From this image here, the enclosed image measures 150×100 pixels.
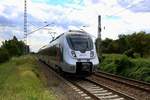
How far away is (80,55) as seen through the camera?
23.4m

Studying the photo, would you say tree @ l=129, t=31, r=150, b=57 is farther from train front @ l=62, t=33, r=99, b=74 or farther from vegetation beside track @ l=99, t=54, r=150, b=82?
train front @ l=62, t=33, r=99, b=74

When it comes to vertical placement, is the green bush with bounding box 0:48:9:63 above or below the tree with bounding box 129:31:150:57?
below

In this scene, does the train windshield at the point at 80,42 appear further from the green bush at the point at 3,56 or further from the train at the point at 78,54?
the green bush at the point at 3,56

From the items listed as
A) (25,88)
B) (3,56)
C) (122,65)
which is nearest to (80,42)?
(122,65)

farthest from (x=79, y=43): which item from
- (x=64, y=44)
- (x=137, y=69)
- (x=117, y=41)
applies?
(x=117, y=41)

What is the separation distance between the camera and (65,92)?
18438 mm

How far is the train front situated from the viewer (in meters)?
23.1

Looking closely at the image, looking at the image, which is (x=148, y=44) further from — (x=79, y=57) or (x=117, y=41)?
(x=79, y=57)

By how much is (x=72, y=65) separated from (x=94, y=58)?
1.78 m

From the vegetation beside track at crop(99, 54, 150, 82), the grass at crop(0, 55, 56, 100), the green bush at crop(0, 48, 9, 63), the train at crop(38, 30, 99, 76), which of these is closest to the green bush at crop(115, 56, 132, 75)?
the vegetation beside track at crop(99, 54, 150, 82)

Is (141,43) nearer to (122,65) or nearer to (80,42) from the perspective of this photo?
(122,65)

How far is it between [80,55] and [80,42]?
112 cm

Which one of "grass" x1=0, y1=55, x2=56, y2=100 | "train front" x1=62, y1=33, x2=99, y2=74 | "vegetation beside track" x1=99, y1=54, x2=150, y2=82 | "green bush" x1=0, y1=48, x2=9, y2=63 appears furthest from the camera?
"green bush" x1=0, y1=48, x2=9, y2=63

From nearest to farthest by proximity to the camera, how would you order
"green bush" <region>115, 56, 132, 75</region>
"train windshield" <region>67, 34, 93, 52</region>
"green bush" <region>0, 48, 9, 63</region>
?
"train windshield" <region>67, 34, 93, 52</region> < "green bush" <region>115, 56, 132, 75</region> < "green bush" <region>0, 48, 9, 63</region>
